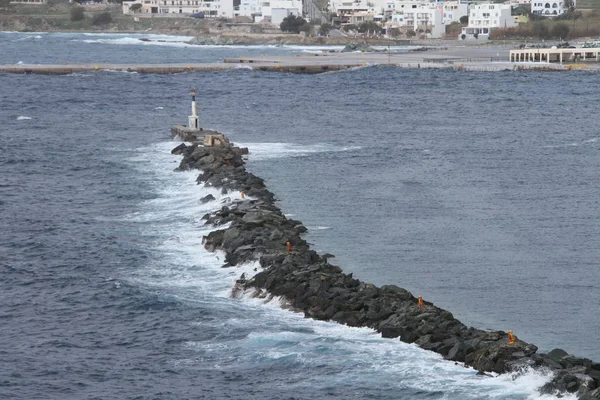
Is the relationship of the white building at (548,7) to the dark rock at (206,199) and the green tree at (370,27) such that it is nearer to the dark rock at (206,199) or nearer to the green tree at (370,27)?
the green tree at (370,27)

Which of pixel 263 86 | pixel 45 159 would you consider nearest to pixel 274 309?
pixel 45 159

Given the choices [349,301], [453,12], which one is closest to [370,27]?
[453,12]

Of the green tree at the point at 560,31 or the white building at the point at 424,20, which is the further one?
the white building at the point at 424,20

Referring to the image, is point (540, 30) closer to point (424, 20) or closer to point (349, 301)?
point (424, 20)

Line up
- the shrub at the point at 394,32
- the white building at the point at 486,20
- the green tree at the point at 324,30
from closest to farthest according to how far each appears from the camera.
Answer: the white building at the point at 486,20 < the shrub at the point at 394,32 < the green tree at the point at 324,30

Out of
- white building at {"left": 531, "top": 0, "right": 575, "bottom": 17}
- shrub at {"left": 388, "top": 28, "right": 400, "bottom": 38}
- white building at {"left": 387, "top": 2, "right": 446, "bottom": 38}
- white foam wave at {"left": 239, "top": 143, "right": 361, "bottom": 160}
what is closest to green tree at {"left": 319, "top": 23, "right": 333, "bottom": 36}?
shrub at {"left": 388, "top": 28, "right": 400, "bottom": 38}

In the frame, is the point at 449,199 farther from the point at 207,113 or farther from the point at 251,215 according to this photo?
the point at 207,113

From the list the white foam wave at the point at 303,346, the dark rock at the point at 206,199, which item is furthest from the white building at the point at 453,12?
the white foam wave at the point at 303,346
